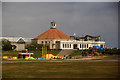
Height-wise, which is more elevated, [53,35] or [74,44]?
[53,35]

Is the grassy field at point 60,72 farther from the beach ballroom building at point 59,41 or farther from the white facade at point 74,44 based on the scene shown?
the beach ballroom building at point 59,41

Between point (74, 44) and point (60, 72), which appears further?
point (74, 44)

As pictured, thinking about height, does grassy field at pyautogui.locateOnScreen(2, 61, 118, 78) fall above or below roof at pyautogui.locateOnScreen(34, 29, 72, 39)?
below

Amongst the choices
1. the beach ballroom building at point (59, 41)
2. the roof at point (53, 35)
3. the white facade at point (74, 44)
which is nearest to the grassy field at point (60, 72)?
the white facade at point (74, 44)

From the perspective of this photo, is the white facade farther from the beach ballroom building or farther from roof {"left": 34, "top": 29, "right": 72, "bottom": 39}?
roof {"left": 34, "top": 29, "right": 72, "bottom": 39}

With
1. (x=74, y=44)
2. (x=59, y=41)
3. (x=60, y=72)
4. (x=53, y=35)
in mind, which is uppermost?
(x=53, y=35)

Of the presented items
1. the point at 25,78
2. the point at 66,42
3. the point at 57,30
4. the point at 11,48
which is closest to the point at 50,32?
the point at 57,30

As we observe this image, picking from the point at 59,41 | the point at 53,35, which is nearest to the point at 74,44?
the point at 59,41

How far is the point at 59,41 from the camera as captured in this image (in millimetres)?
121500

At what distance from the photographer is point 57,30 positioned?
139m

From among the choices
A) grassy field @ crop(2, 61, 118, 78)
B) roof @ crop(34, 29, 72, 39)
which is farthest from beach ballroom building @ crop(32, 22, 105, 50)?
grassy field @ crop(2, 61, 118, 78)

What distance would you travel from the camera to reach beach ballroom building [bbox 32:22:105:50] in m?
117

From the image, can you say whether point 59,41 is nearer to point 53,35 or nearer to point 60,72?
point 53,35

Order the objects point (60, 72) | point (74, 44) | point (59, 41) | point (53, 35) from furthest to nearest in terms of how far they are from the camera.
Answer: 1. point (53, 35)
2. point (59, 41)
3. point (74, 44)
4. point (60, 72)
